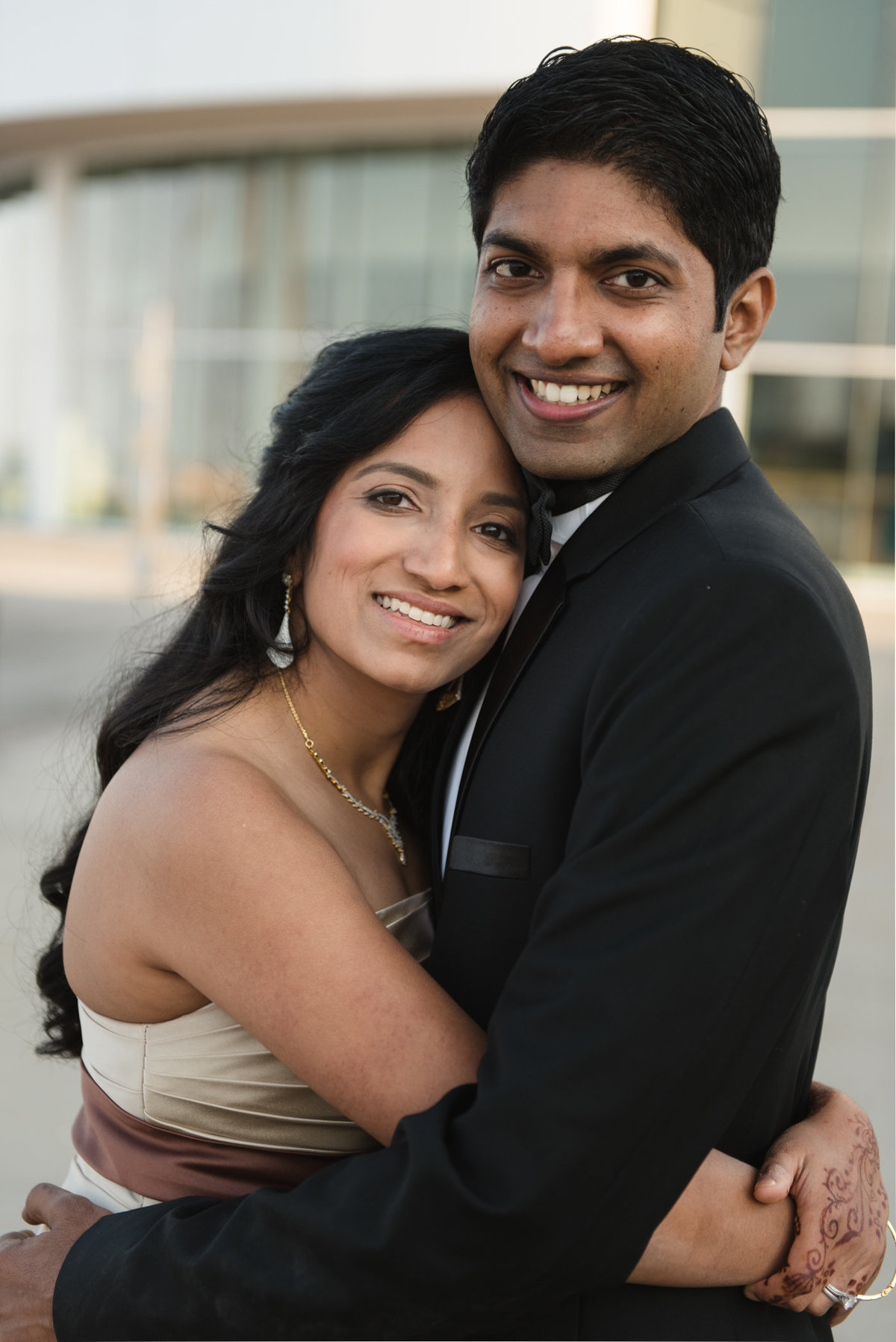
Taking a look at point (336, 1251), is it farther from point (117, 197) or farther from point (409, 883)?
point (117, 197)

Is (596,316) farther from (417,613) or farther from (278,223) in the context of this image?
(278,223)

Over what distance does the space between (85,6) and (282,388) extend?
661 cm

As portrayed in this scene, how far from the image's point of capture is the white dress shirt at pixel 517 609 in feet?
6.34

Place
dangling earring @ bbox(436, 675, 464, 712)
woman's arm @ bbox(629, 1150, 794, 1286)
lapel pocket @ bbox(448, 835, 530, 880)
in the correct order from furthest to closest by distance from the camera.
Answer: dangling earring @ bbox(436, 675, 464, 712) < lapel pocket @ bbox(448, 835, 530, 880) < woman's arm @ bbox(629, 1150, 794, 1286)

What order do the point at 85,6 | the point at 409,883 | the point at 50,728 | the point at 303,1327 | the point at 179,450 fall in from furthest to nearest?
the point at 179,450 → the point at 85,6 → the point at 50,728 → the point at 409,883 → the point at 303,1327

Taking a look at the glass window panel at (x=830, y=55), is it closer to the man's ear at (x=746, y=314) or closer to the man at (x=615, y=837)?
the man's ear at (x=746, y=314)

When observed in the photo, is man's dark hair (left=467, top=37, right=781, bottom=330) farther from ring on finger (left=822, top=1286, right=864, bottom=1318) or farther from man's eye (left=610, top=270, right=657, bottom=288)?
ring on finger (left=822, top=1286, right=864, bottom=1318)

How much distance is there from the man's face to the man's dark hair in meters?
0.03

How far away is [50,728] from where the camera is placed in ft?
30.5

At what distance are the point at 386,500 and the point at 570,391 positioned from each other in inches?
15.9

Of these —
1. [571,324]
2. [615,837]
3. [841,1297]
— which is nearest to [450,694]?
[571,324]

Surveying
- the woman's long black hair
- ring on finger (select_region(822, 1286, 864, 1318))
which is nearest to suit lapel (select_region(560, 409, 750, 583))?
the woman's long black hair

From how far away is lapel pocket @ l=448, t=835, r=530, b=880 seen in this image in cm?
165

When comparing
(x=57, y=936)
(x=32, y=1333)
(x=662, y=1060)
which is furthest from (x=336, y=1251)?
(x=57, y=936)
